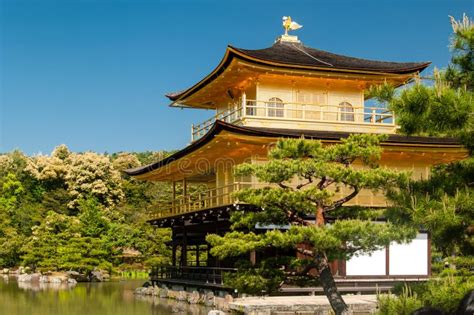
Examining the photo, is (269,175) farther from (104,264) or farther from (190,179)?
(104,264)

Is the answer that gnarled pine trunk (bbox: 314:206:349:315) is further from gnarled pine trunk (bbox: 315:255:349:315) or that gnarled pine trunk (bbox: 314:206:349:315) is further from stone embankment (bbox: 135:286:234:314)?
stone embankment (bbox: 135:286:234:314)

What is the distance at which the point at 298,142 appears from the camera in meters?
12.2

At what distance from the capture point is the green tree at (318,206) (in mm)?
11586

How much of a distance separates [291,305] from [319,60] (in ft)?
27.0

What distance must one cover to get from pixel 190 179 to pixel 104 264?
28.6 ft

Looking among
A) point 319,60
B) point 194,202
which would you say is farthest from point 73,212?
point 319,60

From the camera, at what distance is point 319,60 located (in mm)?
20547

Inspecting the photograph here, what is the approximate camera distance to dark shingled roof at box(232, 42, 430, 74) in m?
19.4

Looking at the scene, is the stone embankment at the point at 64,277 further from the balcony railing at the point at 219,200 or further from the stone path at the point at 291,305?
the stone path at the point at 291,305

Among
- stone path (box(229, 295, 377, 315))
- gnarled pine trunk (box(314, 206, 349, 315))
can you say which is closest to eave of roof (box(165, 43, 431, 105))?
stone path (box(229, 295, 377, 315))

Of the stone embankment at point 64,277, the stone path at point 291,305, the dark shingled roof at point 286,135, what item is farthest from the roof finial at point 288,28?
the stone embankment at point 64,277

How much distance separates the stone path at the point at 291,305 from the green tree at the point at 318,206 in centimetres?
252

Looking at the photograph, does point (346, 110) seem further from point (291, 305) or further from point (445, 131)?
point (445, 131)

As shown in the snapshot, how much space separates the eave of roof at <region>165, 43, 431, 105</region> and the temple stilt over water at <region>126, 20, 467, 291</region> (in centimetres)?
3
